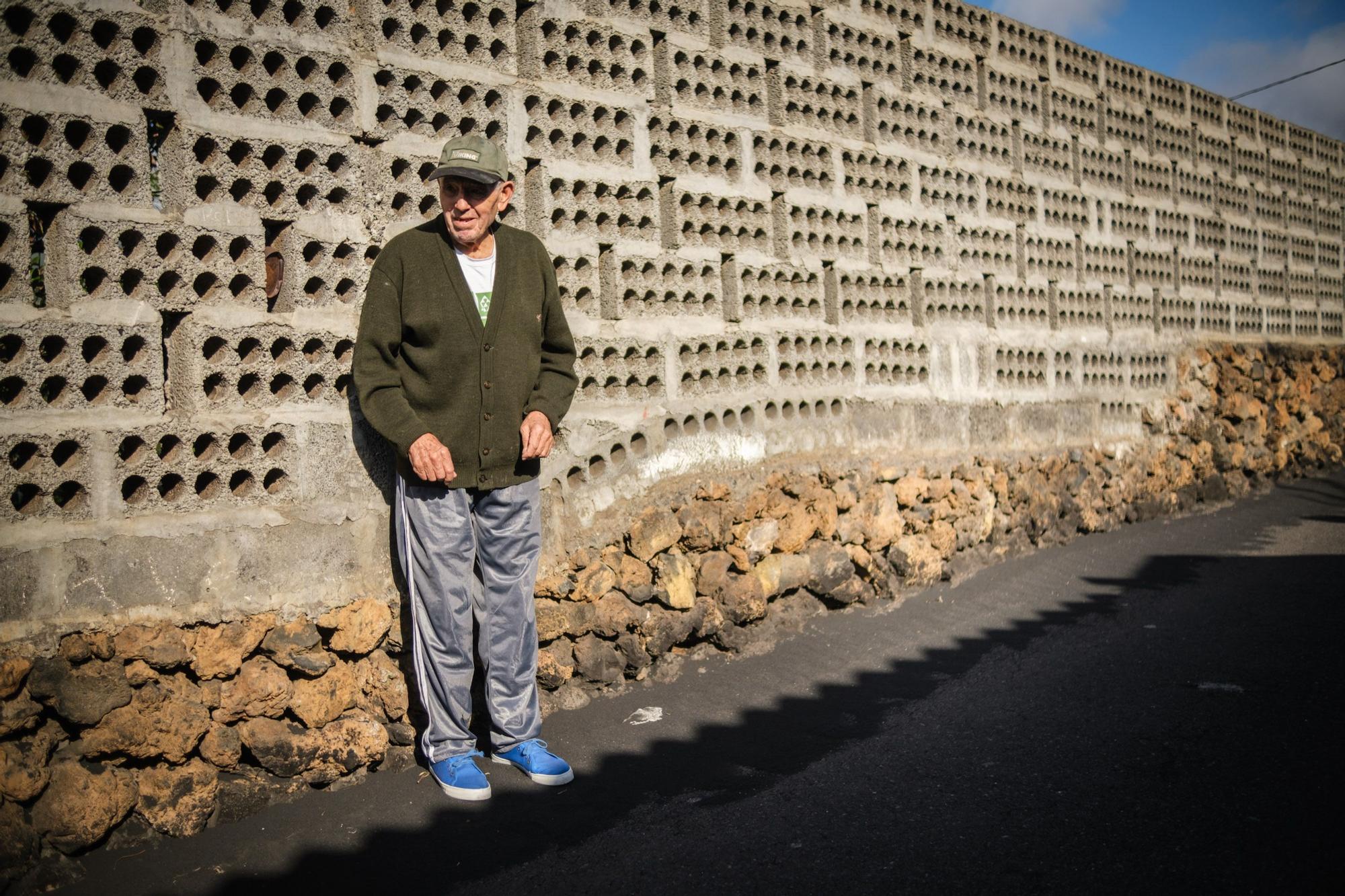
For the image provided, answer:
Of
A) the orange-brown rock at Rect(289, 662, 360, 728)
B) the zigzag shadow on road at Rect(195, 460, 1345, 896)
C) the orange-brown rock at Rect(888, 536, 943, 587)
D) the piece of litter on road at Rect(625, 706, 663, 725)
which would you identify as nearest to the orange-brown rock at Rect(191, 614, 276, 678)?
the orange-brown rock at Rect(289, 662, 360, 728)

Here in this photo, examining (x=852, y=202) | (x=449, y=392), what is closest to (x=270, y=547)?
(x=449, y=392)

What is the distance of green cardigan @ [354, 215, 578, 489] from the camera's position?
3506 millimetres

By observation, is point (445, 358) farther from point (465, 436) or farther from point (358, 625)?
point (358, 625)

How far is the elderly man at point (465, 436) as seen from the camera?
354 cm

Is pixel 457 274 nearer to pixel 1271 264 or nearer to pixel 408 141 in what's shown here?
pixel 408 141

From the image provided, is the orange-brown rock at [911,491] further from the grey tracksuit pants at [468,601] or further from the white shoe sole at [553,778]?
the white shoe sole at [553,778]

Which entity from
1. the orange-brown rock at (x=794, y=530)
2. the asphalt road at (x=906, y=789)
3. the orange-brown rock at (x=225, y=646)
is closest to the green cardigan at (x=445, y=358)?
the orange-brown rock at (x=225, y=646)

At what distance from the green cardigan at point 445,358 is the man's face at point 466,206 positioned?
0.08m

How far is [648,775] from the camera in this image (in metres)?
3.76

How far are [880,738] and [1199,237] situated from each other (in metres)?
7.39

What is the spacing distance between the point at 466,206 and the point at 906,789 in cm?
256

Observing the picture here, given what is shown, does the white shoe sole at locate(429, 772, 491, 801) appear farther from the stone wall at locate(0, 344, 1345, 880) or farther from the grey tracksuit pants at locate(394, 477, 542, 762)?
the stone wall at locate(0, 344, 1345, 880)

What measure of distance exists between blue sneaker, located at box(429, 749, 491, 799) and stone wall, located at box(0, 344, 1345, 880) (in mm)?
301

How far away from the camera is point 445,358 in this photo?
3580mm
